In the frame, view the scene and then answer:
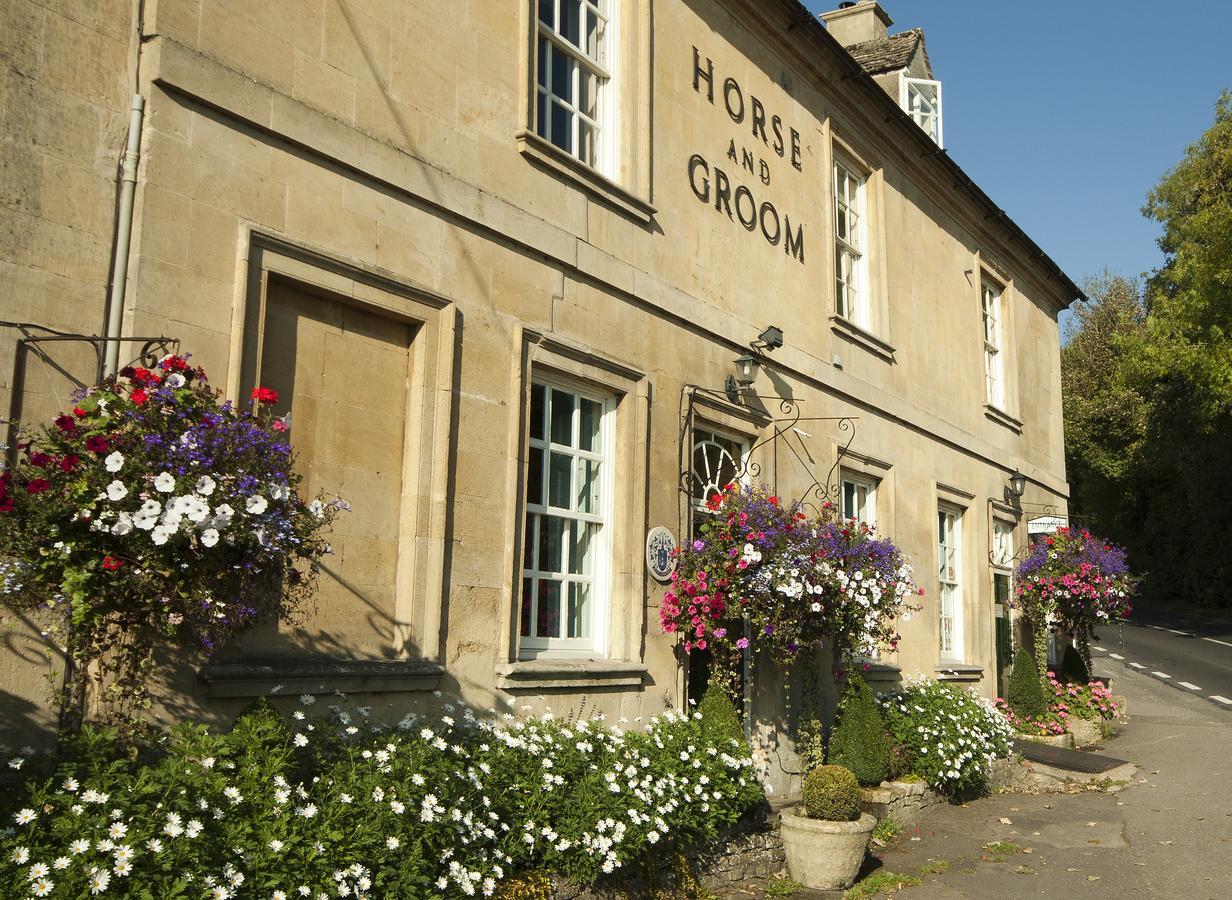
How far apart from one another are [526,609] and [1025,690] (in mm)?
9722

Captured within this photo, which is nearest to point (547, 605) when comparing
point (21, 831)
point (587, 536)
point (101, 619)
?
point (587, 536)

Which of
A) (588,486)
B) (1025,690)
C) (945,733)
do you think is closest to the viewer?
(588,486)

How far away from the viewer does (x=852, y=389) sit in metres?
12.0

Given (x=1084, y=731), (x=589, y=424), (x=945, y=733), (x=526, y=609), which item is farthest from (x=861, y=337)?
(x=1084, y=731)

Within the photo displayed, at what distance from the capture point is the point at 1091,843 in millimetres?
9516

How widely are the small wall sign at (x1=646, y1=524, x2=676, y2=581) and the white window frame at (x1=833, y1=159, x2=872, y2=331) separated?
15.1ft

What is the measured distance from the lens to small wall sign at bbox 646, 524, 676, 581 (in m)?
8.49

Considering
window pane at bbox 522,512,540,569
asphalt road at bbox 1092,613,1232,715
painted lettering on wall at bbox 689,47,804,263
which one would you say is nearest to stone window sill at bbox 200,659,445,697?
window pane at bbox 522,512,540,569

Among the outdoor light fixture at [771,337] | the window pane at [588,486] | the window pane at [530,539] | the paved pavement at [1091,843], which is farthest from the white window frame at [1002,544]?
the window pane at [530,539]

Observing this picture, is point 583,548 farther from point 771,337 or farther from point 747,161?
point 747,161

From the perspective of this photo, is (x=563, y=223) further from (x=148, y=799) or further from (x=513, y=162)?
(x=148, y=799)

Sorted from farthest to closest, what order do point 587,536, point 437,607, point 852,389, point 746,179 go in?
point 852,389
point 746,179
point 587,536
point 437,607

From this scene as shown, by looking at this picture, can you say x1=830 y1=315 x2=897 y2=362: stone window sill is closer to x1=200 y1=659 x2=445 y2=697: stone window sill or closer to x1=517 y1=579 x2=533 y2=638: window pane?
x1=517 y1=579 x2=533 y2=638: window pane

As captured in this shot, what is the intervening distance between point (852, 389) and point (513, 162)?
215 inches
